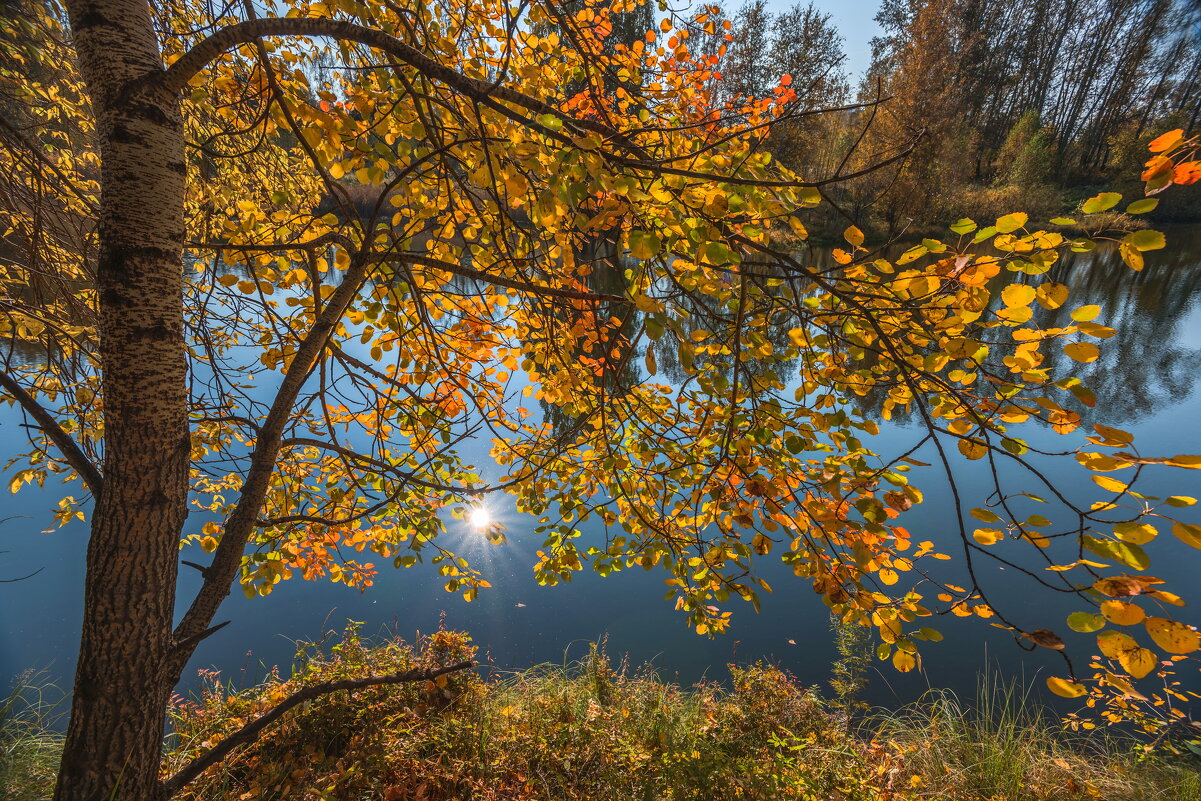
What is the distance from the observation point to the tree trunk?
122cm

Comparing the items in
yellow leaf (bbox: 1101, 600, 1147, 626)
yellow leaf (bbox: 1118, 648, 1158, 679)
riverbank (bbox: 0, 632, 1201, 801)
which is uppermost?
yellow leaf (bbox: 1101, 600, 1147, 626)

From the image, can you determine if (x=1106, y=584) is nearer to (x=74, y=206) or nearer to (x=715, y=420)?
(x=715, y=420)

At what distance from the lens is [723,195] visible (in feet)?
4.10

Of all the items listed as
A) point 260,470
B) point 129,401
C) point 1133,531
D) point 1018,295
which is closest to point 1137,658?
point 1133,531

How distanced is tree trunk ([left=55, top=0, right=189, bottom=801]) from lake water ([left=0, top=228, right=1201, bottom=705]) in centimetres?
356

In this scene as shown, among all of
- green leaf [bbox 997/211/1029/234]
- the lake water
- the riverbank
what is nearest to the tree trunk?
the riverbank

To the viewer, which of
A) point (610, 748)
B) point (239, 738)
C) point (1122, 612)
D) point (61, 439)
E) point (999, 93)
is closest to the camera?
point (1122, 612)

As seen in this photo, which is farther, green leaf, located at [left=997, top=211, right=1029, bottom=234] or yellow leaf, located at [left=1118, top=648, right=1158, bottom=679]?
green leaf, located at [left=997, top=211, right=1029, bottom=234]

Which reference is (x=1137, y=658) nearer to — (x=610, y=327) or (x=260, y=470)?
(x=610, y=327)

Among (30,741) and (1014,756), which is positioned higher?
(30,741)

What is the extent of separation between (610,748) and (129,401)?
10.2 feet

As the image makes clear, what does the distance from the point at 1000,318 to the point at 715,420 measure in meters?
0.79

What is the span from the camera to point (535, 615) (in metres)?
5.54

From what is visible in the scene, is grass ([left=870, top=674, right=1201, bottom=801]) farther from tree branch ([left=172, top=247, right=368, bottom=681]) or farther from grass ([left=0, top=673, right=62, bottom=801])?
grass ([left=0, top=673, right=62, bottom=801])
